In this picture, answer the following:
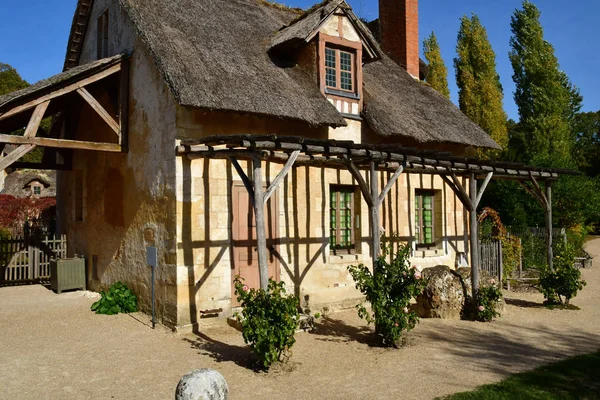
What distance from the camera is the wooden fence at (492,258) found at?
13.4 m

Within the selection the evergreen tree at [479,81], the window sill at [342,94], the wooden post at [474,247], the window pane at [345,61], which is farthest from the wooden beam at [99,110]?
the evergreen tree at [479,81]

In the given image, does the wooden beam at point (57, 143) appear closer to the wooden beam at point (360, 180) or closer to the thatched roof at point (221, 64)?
the thatched roof at point (221, 64)

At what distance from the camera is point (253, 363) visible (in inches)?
255

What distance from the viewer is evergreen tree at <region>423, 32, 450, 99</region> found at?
1089 inches

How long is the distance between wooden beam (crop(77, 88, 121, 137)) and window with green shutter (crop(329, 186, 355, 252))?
4660mm

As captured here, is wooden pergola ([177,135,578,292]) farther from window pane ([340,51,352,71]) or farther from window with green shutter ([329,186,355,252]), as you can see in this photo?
window pane ([340,51,352,71])

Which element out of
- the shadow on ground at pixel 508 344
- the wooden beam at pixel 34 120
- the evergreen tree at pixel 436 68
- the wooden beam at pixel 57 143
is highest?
the evergreen tree at pixel 436 68

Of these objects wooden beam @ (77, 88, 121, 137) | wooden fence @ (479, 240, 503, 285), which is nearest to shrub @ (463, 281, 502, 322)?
wooden fence @ (479, 240, 503, 285)

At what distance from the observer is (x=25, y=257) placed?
1286cm

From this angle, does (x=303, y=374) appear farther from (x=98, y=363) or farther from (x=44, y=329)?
(x=44, y=329)

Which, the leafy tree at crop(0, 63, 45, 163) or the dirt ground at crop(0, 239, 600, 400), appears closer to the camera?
the dirt ground at crop(0, 239, 600, 400)

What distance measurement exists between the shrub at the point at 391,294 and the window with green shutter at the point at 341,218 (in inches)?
127

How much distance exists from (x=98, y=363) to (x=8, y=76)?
3473cm

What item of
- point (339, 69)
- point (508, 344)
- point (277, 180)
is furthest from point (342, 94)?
point (508, 344)
